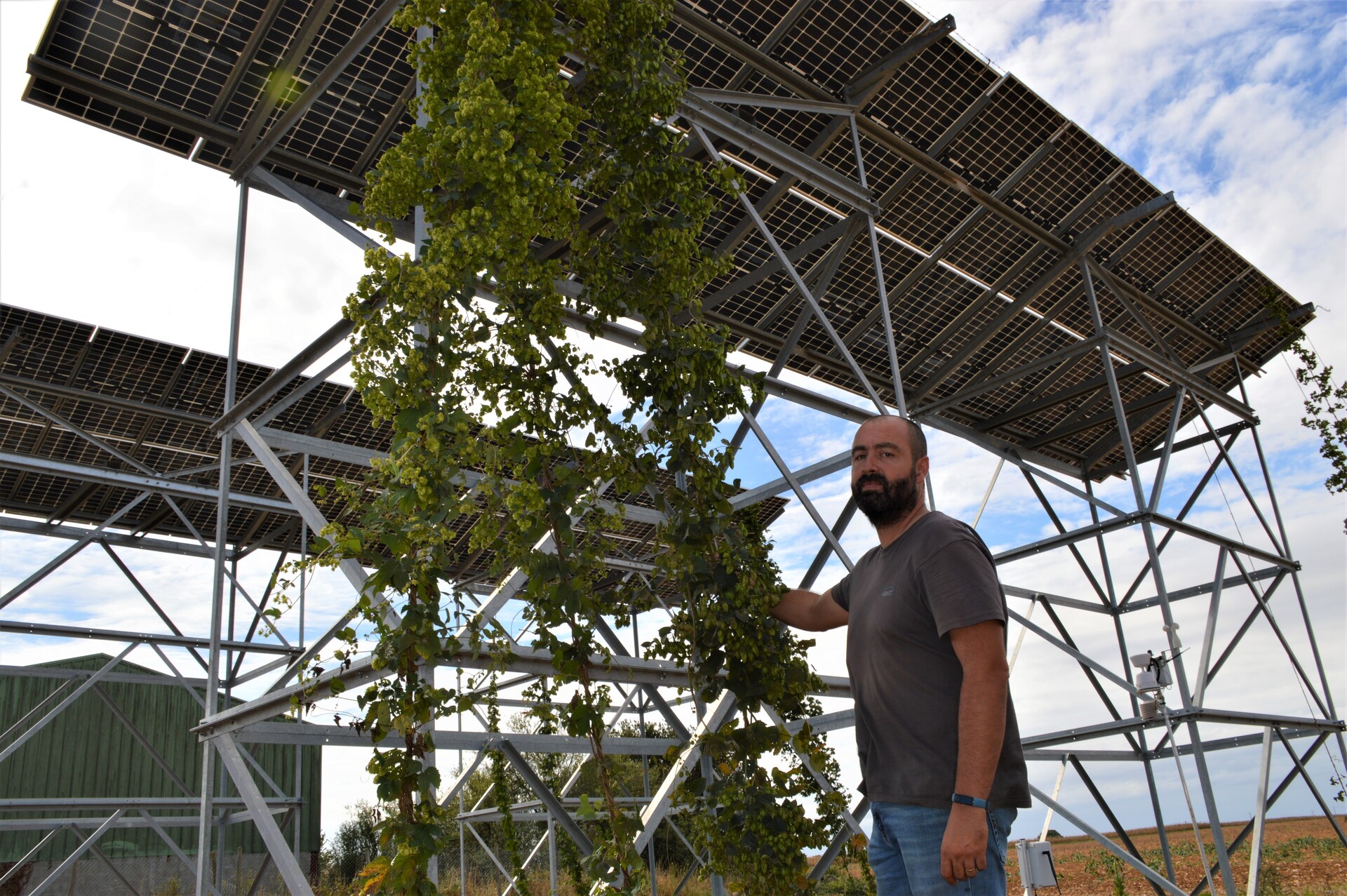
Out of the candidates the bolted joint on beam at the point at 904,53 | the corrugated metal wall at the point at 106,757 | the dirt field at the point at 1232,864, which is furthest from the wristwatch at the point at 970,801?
the corrugated metal wall at the point at 106,757

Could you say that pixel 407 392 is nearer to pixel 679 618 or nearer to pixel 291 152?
pixel 679 618

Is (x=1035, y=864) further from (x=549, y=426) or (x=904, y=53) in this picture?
(x=549, y=426)

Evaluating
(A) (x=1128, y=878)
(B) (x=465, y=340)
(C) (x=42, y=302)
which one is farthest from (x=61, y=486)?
(A) (x=1128, y=878)

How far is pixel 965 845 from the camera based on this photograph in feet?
6.50

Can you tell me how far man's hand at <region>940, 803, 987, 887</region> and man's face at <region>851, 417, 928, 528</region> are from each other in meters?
0.74

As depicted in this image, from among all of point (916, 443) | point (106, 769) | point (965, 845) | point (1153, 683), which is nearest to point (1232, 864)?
point (1153, 683)

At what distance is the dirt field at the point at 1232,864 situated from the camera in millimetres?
12719

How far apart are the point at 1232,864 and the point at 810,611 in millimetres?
17641

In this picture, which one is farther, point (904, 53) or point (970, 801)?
point (904, 53)

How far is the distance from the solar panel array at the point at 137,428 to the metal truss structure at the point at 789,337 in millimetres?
33

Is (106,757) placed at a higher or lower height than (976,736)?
higher

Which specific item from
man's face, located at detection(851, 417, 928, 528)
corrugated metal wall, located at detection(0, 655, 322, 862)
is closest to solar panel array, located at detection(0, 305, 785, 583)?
Result: man's face, located at detection(851, 417, 928, 528)

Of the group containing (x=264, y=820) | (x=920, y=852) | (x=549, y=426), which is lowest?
(x=920, y=852)

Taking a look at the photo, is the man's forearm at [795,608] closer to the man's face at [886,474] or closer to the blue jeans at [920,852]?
the man's face at [886,474]
